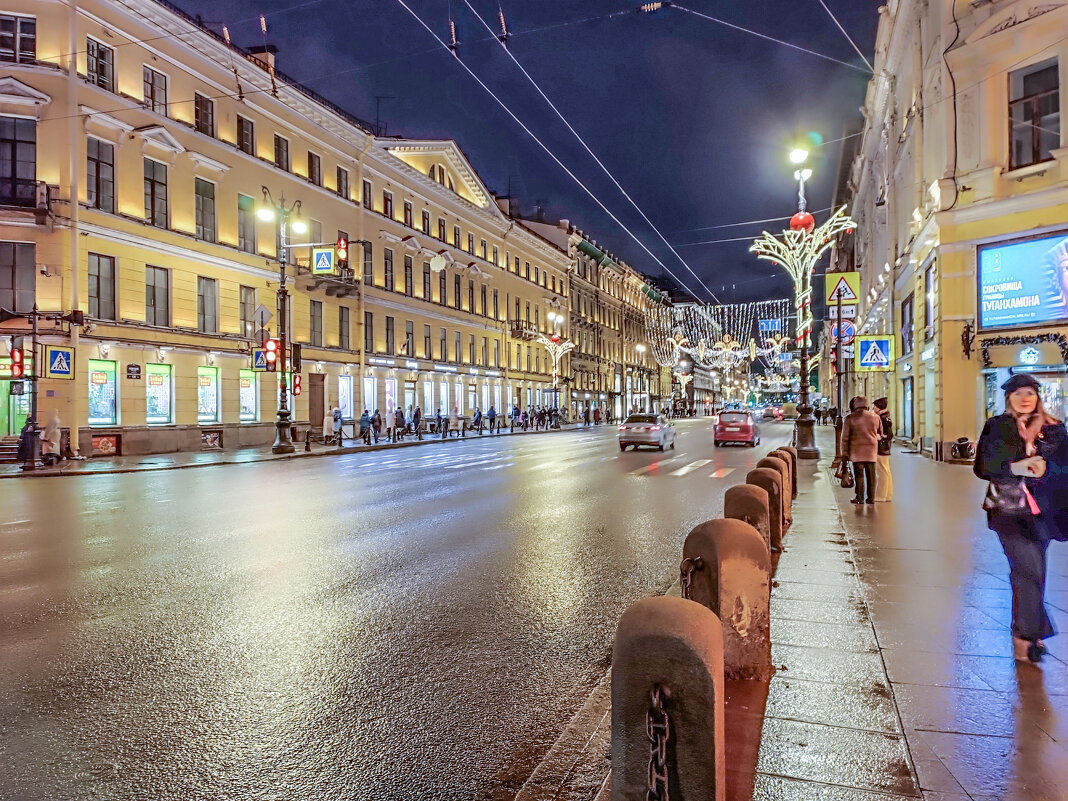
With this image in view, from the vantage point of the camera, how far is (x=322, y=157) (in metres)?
37.6

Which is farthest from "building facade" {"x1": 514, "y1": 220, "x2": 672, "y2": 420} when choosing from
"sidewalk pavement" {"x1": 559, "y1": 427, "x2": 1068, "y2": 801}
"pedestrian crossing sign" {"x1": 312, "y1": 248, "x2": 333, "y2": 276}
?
"sidewalk pavement" {"x1": 559, "y1": 427, "x2": 1068, "y2": 801}

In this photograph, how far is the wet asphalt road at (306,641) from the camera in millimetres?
3523

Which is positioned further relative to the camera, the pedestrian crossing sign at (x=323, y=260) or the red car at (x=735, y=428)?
the red car at (x=735, y=428)

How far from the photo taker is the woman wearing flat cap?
4562mm

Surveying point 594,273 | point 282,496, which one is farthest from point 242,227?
point 594,273

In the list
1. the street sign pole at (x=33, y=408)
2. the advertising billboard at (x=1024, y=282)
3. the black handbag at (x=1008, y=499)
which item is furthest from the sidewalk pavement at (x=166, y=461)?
the advertising billboard at (x=1024, y=282)

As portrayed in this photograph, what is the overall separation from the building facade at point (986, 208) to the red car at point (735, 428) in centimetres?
758

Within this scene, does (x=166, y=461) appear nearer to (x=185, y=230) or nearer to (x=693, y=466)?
(x=185, y=230)

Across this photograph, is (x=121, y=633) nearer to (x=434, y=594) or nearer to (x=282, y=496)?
(x=434, y=594)

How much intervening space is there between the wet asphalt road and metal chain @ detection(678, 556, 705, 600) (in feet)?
3.04

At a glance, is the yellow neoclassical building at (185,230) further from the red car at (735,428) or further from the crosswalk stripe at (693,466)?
the red car at (735,428)

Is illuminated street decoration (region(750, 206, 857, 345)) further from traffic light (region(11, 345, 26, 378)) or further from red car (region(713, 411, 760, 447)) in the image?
traffic light (region(11, 345, 26, 378))


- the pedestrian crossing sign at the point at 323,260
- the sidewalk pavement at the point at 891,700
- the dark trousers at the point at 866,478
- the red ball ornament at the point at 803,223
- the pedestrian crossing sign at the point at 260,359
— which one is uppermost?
the pedestrian crossing sign at the point at 323,260

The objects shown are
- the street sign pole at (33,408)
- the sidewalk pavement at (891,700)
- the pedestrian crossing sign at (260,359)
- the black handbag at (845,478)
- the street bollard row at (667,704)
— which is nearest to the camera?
the street bollard row at (667,704)
